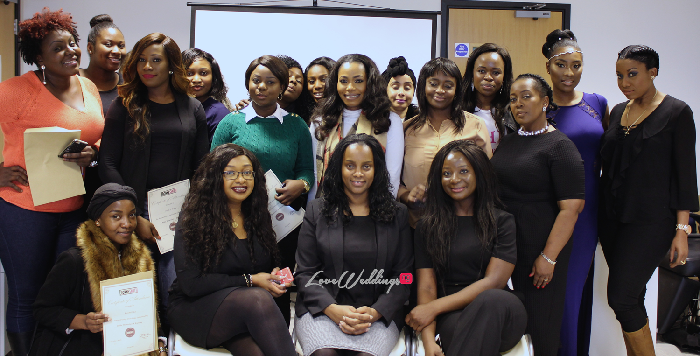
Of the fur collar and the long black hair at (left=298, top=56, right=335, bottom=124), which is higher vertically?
the long black hair at (left=298, top=56, right=335, bottom=124)

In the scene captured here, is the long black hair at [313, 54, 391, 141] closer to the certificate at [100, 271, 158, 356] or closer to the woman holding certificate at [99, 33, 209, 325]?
the woman holding certificate at [99, 33, 209, 325]

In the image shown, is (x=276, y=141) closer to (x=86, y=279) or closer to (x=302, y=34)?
(x=86, y=279)

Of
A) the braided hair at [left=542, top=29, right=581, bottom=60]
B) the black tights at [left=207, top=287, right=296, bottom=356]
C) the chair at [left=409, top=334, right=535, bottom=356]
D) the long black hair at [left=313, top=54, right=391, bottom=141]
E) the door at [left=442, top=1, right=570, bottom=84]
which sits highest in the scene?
the door at [left=442, top=1, right=570, bottom=84]

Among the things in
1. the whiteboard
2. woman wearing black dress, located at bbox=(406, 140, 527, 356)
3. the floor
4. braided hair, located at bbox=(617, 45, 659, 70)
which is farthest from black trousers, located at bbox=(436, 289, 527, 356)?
the whiteboard

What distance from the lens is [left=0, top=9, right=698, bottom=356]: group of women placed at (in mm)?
2020

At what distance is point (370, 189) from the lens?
2.28 metres

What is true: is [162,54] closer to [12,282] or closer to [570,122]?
[12,282]

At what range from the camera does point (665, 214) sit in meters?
2.36

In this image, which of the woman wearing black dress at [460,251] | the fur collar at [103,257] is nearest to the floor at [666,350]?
the woman wearing black dress at [460,251]

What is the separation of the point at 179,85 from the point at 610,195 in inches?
87.1

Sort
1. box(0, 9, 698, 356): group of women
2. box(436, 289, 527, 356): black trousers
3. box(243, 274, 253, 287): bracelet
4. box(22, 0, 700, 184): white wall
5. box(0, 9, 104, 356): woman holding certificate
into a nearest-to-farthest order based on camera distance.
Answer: box(436, 289, 527, 356): black trousers
box(0, 9, 698, 356): group of women
box(243, 274, 253, 287): bracelet
box(0, 9, 104, 356): woman holding certificate
box(22, 0, 700, 184): white wall

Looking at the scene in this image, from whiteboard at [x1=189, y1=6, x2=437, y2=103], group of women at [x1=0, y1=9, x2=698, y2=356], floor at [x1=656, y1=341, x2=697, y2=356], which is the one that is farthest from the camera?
whiteboard at [x1=189, y1=6, x2=437, y2=103]

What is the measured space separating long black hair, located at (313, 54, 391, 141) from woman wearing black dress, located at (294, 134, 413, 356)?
0.23m

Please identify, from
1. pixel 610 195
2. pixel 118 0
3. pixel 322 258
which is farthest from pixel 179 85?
pixel 118 0
